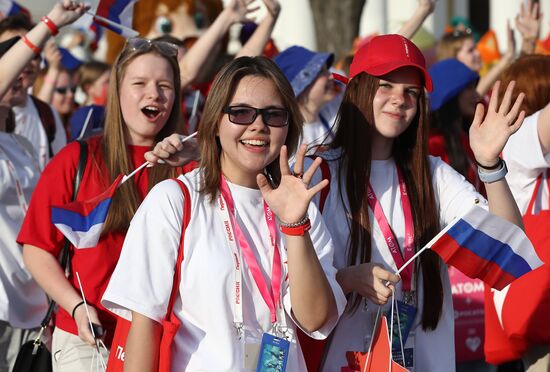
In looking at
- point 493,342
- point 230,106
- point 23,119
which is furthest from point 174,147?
point 23,119

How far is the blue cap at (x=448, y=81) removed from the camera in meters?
7.14

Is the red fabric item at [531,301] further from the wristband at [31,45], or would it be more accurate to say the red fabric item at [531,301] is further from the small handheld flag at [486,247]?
the wristband at [31,45]

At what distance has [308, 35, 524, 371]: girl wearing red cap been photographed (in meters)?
4.01

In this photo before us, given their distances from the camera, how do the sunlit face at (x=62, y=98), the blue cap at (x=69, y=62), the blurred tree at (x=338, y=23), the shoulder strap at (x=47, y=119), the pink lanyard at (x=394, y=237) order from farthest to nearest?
the blurred tree at (x=338, y=23) < the blue cap at (x=69, y=62) < the sunlit face at (x=62, y=98) < the shoulder strap at (x=47, y=119) < the pink lanyard at (x=394, y=237)

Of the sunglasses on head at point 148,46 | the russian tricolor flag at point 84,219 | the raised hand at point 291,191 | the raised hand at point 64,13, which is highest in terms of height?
the raised hand at point 64,13

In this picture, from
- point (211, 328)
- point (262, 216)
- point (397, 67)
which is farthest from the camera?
point (397, 67)

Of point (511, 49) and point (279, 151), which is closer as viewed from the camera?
point (279, 151)

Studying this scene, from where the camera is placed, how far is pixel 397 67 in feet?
13.5

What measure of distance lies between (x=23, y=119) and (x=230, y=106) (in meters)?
3.48

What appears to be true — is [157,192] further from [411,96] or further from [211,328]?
[411,96]

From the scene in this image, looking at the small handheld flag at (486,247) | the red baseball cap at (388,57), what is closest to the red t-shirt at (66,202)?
the red baseball cap at (388,57)

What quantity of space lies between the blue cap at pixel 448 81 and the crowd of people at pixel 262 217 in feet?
6.10

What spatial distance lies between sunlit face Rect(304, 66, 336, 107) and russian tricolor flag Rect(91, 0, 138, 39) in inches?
70.6

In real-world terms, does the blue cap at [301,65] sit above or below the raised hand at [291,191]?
above
